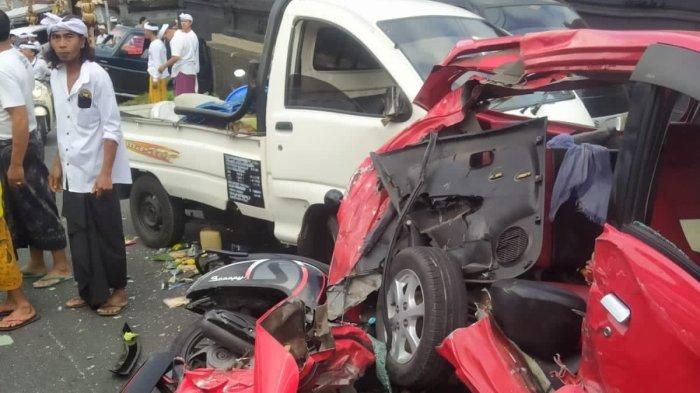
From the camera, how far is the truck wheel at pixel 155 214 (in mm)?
6520

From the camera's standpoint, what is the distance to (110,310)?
5.30 m

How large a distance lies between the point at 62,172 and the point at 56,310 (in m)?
0.96

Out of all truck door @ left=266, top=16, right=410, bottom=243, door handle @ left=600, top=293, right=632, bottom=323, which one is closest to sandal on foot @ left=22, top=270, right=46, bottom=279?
truck door @ left=266, top=16, right=410, bottom=243

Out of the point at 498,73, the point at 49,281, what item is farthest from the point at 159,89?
the point at 498,73

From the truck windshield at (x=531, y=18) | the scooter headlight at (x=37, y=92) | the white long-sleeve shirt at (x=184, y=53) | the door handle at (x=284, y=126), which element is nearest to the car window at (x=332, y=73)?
the door handle at (x=284, y=126)

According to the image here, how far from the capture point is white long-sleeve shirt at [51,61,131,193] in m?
4.93

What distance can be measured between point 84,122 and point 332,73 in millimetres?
1650

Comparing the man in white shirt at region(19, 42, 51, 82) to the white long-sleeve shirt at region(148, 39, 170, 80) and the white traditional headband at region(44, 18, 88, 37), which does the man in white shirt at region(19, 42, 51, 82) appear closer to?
the white long-sleeve shirt at region(148, 39, 170, 80)

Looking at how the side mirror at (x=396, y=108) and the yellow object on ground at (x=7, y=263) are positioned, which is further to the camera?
the yellow object on ground at (x=7, y=263)

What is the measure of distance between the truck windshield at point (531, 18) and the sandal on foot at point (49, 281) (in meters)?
5.08

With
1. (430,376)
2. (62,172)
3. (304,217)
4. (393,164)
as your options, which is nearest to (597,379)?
(430,376)

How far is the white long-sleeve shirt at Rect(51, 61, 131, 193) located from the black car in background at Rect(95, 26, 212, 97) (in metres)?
10.6

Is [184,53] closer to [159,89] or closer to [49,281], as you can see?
[159,89]

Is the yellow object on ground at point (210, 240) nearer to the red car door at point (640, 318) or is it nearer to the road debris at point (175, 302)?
the road debris at point (175, 302)
